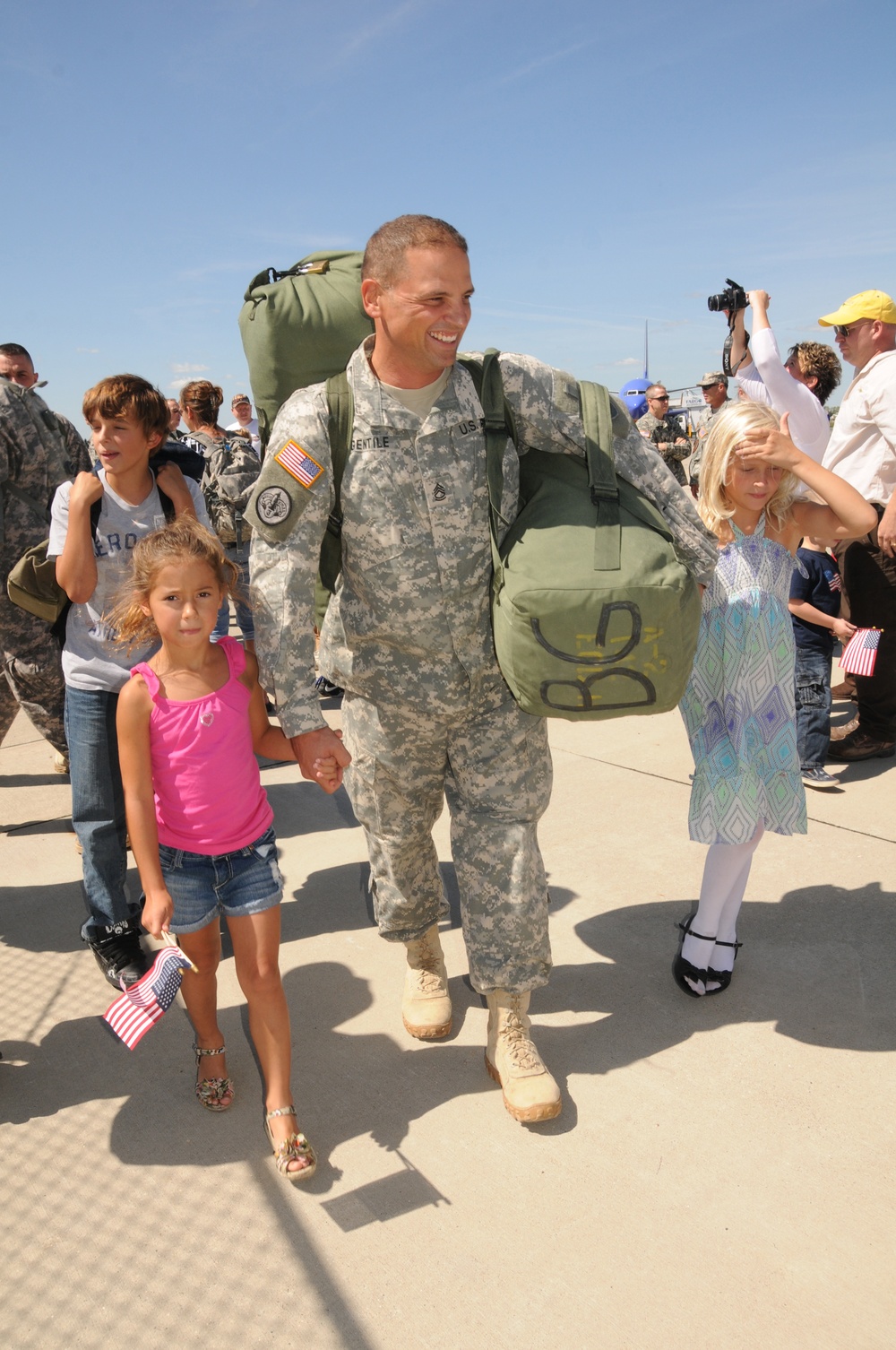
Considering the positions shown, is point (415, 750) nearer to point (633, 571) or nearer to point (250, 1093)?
point (633, 571)

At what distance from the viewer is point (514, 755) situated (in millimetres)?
2543

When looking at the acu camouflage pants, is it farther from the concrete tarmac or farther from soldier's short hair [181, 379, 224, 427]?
soldier's short hair [181, 379, 224, 427]

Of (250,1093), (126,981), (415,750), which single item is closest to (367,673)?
(415,750)

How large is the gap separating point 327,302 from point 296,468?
541 mm

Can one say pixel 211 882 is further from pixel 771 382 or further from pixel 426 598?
pixel 771 382

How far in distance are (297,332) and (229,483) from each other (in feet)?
12.9

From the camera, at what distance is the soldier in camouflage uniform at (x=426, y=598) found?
2.27m

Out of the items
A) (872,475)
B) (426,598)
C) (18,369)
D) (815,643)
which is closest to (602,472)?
(426,598)

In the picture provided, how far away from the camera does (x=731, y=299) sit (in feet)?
14.2

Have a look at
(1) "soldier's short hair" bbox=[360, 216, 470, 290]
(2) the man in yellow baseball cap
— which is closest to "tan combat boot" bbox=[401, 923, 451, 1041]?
(1) "soldier's short hair" bbox=[360, 216, 470, 290]

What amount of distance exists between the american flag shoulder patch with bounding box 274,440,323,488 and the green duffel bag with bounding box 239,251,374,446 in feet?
1.12

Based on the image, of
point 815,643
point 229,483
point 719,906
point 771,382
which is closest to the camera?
point 719,906

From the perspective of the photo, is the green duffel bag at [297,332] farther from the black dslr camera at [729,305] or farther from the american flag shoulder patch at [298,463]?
the black dslr camera at [729,305]

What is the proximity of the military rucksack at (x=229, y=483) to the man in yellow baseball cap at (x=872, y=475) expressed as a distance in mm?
3404
